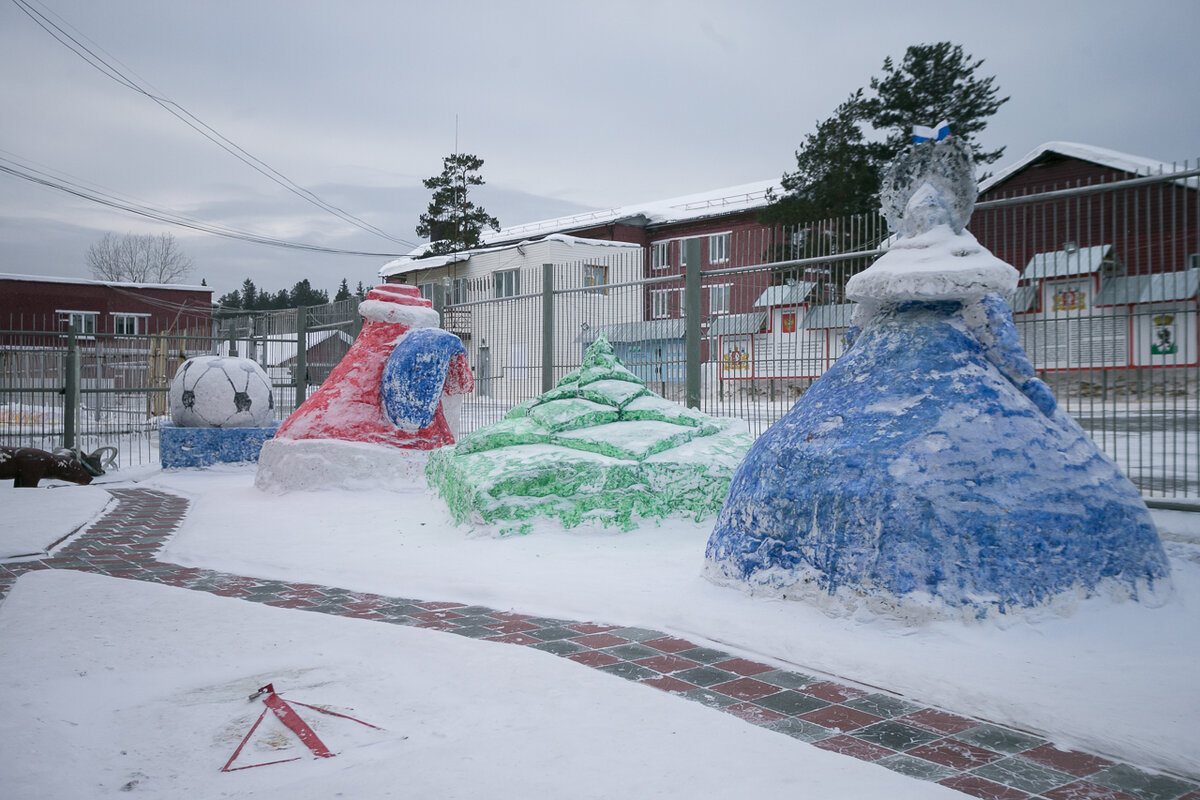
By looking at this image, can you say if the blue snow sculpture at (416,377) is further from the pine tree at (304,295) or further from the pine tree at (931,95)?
the pine tree at (304,295)

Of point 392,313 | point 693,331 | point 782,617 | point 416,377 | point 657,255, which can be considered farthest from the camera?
point 657,255

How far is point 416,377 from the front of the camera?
772 cm

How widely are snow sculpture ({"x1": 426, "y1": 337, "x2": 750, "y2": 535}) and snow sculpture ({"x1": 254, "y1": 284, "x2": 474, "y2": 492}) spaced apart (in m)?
1.45

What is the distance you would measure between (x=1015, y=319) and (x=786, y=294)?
84.7 inches

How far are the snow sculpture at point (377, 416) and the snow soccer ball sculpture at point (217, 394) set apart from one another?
8.24 ft

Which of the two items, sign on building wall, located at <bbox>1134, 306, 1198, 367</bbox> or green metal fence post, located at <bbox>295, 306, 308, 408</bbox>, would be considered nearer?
sign on building wall, located at <bbox>1134, 306, 1198, 367</bbox>

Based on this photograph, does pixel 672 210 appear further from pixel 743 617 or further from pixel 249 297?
pixel 249 297

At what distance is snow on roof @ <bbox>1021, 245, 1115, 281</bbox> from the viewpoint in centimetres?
566

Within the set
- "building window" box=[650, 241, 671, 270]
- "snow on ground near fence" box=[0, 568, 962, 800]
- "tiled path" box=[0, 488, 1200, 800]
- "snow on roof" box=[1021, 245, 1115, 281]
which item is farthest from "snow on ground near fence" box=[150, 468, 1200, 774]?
"building window" box=[650, 241, 671, 270]

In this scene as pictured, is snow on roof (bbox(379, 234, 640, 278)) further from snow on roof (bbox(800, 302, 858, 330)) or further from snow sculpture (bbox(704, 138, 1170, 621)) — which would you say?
snow sculpture (bbox(704, 138, 1170, 621))

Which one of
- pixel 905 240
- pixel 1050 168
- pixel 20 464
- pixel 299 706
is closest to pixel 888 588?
pixel 905 240

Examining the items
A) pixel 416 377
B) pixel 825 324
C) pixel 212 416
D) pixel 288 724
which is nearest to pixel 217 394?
pixel 212 416

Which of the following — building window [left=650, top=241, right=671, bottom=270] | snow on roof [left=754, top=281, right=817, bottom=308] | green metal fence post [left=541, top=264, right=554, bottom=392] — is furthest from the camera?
building window [left=650, top=241, right=671, bottom=270]

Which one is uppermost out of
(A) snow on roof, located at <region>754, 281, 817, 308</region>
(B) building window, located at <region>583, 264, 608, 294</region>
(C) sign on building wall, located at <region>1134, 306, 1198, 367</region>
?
(B) building window, located at <region>583, 264, 608, 294</region>
